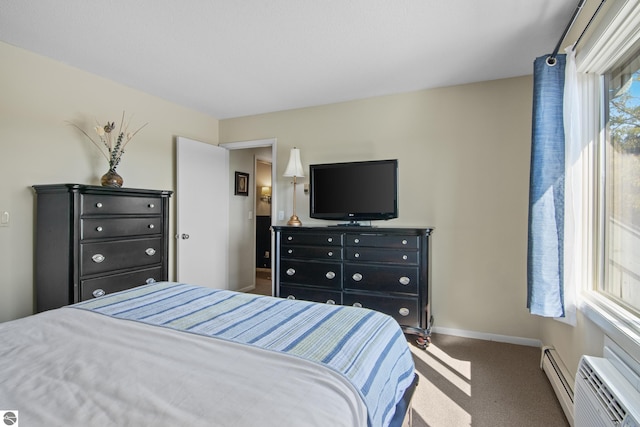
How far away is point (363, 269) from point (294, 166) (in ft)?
4.58

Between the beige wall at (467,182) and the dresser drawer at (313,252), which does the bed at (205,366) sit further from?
the beige wall at (467,182)

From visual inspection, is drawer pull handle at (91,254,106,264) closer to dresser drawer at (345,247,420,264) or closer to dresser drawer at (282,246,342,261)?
dresser drawer at (282,246,342,261)

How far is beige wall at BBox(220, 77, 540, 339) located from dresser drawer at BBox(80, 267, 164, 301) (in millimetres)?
2321

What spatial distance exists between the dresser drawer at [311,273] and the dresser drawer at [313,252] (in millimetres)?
58

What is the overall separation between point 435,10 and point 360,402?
2149 millimetres

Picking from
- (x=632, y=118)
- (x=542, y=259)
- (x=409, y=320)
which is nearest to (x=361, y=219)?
(x=409, y=320)

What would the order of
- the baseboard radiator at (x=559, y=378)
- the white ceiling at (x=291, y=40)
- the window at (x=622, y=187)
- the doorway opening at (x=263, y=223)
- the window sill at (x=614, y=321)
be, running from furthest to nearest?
1. the doorway opening at (x=263, y=223)
2. the white ceiling at (x=291, y=40)
3. the baseboard radiator at (x=559, y=378)
4. the window at (x=622, y=187)
5. the window sill at (x=614, y=321)

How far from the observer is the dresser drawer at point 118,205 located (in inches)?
92.8

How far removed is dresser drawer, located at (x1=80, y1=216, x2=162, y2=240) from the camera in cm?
235

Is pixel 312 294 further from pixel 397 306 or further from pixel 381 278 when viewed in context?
pixel 397 306

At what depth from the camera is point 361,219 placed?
3234 millimetres

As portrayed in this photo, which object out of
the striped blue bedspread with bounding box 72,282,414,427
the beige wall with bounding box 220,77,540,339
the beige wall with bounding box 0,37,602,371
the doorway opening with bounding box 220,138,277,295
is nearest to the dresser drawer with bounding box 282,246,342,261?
the beige wall with bounding box 0,37,602,371

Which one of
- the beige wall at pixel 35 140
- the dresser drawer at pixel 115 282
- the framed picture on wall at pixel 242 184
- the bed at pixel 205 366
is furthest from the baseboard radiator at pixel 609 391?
the framed picture on wall at pixel 242 184

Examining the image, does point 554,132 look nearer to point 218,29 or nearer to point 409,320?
point 409,320
